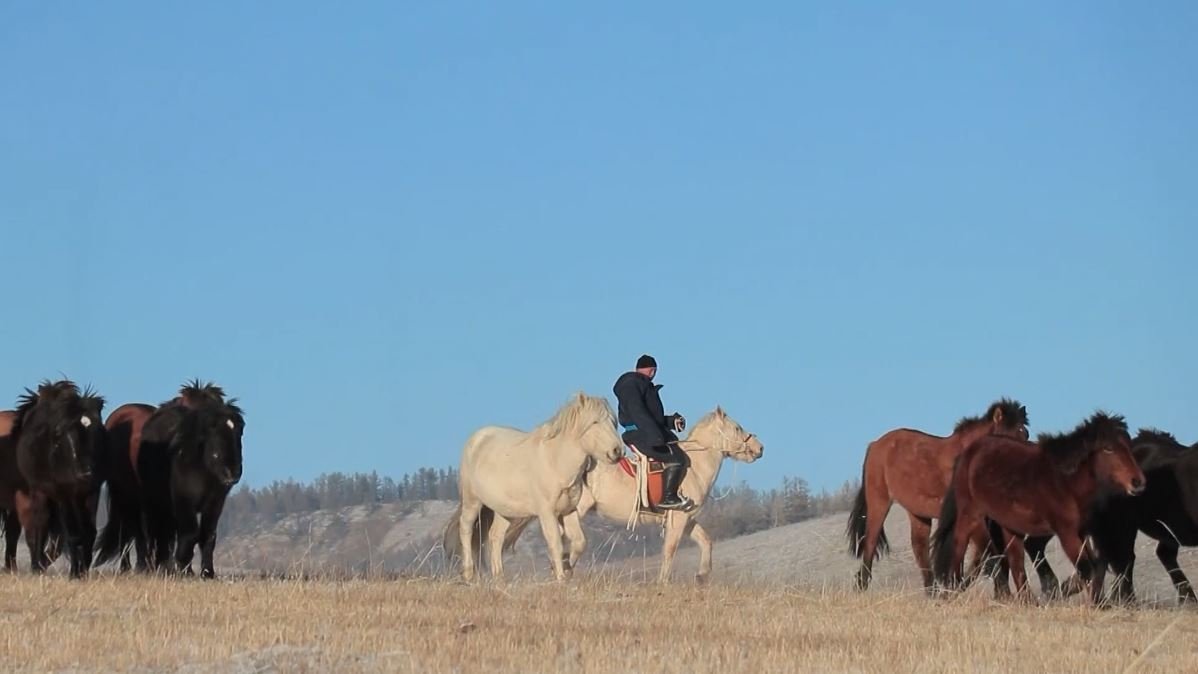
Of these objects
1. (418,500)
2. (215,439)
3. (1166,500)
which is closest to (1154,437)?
(1166,500)

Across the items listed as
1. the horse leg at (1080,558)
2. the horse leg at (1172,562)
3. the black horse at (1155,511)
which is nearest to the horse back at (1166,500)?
the black horse at (1155,511)

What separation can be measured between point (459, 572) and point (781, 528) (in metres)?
20.4

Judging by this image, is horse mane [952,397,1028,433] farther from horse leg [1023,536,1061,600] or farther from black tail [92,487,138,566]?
black tail [92,487,138,566]

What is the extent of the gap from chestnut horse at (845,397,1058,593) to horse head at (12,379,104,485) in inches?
308

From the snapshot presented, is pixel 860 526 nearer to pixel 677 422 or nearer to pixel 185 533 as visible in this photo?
pixel 677 422

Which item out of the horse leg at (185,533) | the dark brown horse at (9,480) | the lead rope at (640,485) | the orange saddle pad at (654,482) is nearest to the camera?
the horse leg at (185,533)

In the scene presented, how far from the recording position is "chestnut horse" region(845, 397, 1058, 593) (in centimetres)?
1906

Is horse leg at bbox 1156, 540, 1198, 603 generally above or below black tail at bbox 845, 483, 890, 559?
below

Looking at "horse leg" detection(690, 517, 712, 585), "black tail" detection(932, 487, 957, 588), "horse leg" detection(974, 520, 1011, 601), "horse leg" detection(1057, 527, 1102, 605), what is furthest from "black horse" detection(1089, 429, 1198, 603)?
"horse leg" detection(690, 517, 712, 585)

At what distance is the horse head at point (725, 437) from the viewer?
2020 cm

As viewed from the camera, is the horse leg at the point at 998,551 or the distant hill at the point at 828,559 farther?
the distant hill at the point at 828,559

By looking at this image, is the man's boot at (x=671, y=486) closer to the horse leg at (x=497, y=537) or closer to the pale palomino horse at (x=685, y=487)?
the pale palomino horse at (x=685, y=487)

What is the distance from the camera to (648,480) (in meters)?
19.5

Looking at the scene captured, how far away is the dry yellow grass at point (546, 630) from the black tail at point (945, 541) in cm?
139
